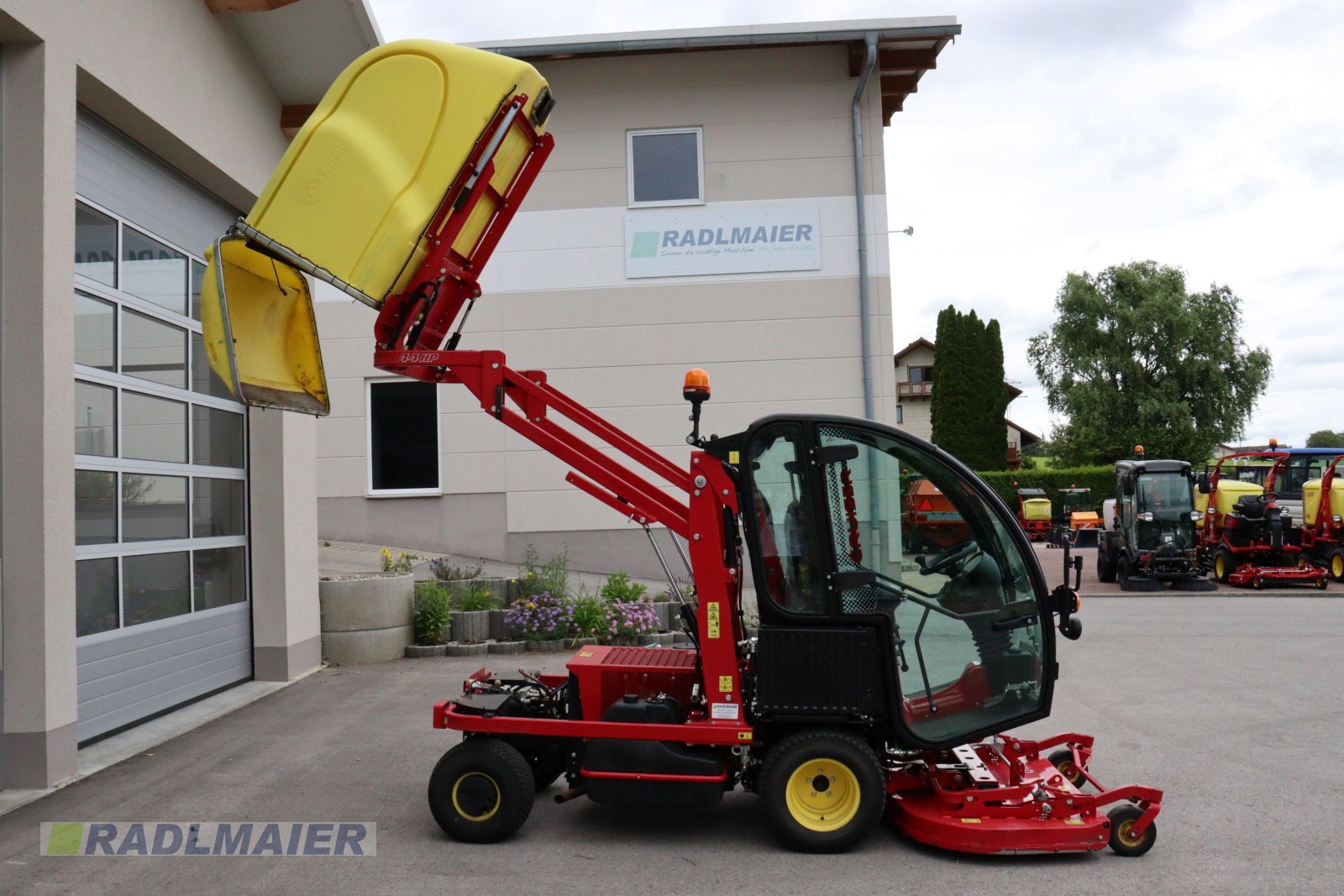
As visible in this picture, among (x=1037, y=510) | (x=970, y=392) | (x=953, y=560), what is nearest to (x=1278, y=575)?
(x=1037, y=510)

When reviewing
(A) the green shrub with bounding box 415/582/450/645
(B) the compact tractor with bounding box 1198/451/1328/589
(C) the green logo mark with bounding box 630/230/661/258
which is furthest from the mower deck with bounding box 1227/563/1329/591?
(A) the green shrub with bounding box 415/582/450/645

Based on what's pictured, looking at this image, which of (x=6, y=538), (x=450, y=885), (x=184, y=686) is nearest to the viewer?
(x=450, y=885)

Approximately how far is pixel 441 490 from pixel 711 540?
1064 cm

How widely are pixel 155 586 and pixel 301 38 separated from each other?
466 centimetres

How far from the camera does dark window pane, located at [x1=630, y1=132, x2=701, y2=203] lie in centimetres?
1487

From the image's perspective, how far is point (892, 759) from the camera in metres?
5.05

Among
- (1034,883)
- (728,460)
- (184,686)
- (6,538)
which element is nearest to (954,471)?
(728,460)

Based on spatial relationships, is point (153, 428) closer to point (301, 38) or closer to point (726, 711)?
point (301, 38)

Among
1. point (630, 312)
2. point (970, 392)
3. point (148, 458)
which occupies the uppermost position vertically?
point (970, 392)

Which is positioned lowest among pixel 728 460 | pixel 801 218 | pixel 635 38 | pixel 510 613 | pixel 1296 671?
pixel 1296 671

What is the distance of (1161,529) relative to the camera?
1775 centimetres

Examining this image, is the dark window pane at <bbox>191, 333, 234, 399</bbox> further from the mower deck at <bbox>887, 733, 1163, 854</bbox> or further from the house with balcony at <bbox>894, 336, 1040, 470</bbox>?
the house with balcony at <bbox>894, 336, 1040, 470</bbox>

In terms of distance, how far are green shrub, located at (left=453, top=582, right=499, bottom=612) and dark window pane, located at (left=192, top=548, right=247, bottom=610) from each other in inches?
92.1

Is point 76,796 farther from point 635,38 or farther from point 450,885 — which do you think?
point 635,38
